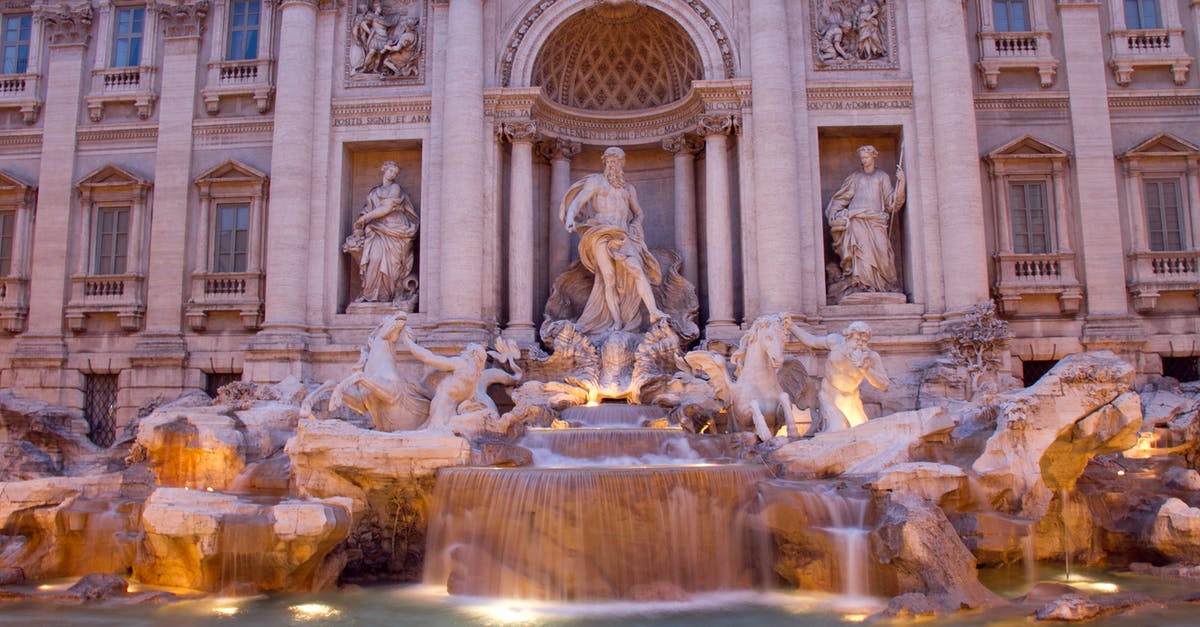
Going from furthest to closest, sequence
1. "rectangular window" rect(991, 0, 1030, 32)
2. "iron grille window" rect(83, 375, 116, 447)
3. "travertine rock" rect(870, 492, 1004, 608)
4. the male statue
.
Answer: "iron grille window" rect(83, 375, 116, 447) → "rectangular window" rect(991, 0, 1030, 32) → the male statue → "travertine rock" rect(870, 492, 1004, 608)

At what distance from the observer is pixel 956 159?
60.8ft

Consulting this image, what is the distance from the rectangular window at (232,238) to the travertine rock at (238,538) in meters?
9.68

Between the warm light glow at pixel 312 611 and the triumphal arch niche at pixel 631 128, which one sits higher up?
the triumphal arch niche at pixel 631 128

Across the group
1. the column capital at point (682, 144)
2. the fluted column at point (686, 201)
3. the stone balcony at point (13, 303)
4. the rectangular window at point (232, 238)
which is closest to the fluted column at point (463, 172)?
the column capital at point (682, 144)

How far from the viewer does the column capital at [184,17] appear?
70.0 ft

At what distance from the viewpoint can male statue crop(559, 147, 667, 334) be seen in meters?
18.8

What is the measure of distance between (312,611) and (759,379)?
781 cm

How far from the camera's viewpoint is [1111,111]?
1988 cm

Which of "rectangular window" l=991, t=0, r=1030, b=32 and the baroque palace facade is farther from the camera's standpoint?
"rectangular window" l=991, t=0, r=1030, b=32

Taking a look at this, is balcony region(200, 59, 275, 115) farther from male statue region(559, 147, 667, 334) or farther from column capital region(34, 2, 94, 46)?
male statue region(559, 147, 667, 334)

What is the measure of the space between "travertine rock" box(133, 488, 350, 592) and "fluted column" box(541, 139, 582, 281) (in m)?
10.1

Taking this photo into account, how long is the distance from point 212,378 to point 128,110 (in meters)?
6.74

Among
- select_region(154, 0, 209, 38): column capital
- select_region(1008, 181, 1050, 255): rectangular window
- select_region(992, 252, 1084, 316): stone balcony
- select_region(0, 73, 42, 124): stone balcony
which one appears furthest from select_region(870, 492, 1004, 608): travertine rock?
select_region(0, 73, 42, 124): stone balcony

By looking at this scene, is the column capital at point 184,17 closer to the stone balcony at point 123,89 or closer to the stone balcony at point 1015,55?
the stone balcony at point 123,89
